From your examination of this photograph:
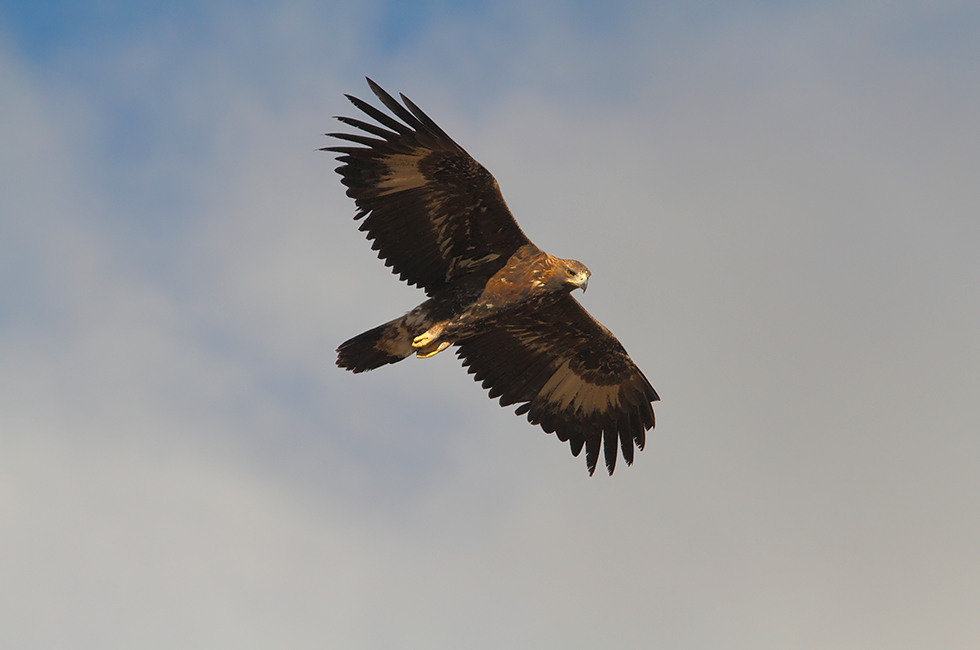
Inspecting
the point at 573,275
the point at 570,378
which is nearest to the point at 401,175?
the point at 573,275

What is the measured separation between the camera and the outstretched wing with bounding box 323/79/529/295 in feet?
37.6

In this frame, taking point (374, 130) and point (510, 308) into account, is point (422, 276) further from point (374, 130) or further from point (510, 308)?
point (374, 130)

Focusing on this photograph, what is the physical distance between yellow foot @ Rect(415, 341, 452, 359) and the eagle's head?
1687 mm

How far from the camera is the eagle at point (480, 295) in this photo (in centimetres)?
1162

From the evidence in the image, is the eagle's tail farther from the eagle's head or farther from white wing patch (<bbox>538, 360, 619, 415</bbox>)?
white wing patch (<bbox>538, 360, 619, 415</bbox>)

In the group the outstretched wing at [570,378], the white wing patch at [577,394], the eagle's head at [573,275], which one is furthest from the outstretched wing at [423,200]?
the white wing patch at [577,394]

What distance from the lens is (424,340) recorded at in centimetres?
1217

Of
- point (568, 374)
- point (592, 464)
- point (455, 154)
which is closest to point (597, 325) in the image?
point (568, 374)

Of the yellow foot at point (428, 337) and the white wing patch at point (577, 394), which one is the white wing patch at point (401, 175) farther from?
the white wing patch at point (577, 394)

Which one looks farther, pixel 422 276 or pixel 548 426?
pixel 548 426

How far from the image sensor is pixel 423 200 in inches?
469

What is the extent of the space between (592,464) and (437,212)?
174 inches

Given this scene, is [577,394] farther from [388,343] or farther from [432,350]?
Answer: [388,343]

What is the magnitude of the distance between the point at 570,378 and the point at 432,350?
8.04ft
